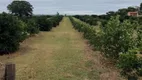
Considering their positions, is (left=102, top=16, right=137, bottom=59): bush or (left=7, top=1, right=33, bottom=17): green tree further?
(left=7, top=1, right=33, bottom=17): green tree

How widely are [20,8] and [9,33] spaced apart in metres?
47.2

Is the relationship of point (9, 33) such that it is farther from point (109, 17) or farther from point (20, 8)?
point (109, 17)

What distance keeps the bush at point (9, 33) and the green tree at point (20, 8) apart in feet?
150

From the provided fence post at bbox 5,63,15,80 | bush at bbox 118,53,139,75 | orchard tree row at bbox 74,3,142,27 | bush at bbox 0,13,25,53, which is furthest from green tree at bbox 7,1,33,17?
fence post at bbox 5,63,15,80

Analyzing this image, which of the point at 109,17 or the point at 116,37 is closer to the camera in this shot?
the point at 116,37

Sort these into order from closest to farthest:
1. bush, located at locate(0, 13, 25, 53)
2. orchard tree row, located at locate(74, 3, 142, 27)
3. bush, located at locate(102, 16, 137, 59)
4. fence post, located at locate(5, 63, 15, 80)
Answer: fence post, located at locate(5, 63, 15, 80)
bush, located at locate(102, 16, 137, 59)
bush, located at locate(0, 13, 25, 53)
orchard tree row, located at locate(74, 3, 142, 27)

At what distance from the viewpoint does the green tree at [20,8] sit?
65.8 metres

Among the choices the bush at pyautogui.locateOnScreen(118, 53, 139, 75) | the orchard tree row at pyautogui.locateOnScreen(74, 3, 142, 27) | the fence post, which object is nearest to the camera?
the fence post

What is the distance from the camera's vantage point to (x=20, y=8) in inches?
2606

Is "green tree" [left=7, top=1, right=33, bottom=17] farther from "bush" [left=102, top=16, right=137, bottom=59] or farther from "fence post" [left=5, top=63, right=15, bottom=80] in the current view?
"fence post" [left=5, top=63, right=15, bottom=80]

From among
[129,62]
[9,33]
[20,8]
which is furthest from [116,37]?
[20,8]

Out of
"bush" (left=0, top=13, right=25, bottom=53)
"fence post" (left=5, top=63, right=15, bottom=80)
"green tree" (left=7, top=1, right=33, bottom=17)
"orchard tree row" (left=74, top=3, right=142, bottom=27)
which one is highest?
"fence post" (left=5, top=63, right=15, bottom=80)

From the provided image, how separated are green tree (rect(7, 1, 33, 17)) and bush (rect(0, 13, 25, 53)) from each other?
45.7m

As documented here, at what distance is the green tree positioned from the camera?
6581 centimetres
